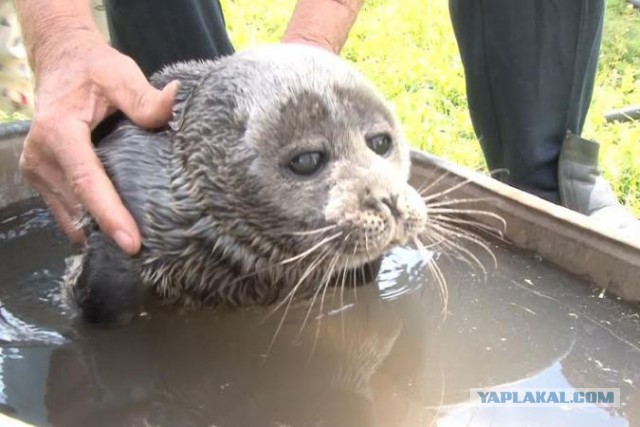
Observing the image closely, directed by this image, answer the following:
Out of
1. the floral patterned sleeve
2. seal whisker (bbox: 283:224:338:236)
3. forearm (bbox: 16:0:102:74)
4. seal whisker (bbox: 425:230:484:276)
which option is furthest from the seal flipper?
the floral patterned sleeve

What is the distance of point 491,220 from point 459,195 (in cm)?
11

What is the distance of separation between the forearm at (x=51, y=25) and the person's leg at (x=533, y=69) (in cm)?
126

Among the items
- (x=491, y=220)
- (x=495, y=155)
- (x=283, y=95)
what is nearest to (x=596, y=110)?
(x=495, y=155)

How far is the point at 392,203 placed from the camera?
1.74 metres

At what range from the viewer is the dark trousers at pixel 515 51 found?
2.79 meters

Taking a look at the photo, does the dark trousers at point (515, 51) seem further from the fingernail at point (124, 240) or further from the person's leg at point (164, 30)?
the fingernail at point (124, 240)

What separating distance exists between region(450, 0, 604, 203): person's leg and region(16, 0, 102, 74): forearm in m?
1.26

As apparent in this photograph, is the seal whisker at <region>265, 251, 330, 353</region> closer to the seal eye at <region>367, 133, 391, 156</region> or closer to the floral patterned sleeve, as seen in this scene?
the seal eye at <region>367, 133, 391, 156</region>

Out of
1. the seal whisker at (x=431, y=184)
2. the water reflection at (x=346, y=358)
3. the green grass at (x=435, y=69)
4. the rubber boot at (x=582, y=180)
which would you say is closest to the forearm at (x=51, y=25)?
the water reflection at (x=346, y=358)

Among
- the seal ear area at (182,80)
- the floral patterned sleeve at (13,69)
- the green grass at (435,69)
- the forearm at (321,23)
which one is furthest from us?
the green grass at (435,69)

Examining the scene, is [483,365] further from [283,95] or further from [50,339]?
[50,339]

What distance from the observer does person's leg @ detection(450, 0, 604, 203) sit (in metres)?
2.80

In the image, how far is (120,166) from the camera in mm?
1960

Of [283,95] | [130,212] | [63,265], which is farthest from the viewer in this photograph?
[63,265]
